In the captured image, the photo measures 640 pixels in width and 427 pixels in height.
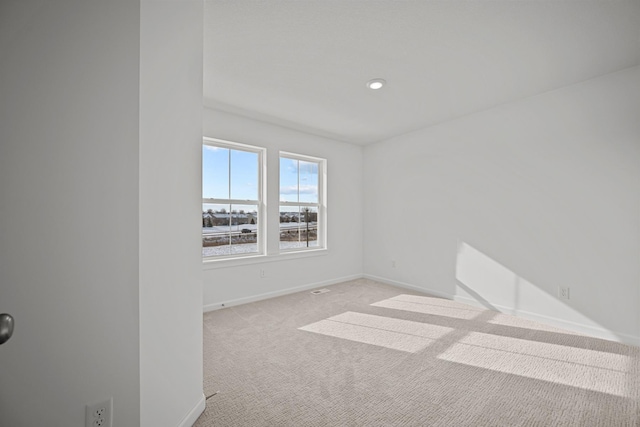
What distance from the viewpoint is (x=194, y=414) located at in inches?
61.6

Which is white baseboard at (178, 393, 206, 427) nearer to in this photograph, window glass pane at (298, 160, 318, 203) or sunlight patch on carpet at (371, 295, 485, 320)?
sunlight patch on carpet at (371, 295, 485, 320)

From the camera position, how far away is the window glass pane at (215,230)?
359cm

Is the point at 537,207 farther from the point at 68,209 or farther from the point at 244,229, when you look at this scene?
the point at 68,209

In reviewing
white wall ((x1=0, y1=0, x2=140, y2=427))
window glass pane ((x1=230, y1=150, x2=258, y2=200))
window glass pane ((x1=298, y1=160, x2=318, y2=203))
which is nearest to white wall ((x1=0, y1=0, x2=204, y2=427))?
white wall ((x1=0, y1=0, x2=140, y2=427))

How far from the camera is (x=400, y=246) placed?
14.9 feet

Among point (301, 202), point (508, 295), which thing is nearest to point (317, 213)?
point (301, 202)

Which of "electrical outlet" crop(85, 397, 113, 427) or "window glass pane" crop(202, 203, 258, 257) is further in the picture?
"window glass pane" crop(202, 203, 258, 257)

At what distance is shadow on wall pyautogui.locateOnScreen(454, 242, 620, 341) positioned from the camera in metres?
2.80

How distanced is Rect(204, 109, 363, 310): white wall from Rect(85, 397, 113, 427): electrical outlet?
7.85 feet

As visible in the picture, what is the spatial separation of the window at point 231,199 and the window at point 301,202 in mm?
443

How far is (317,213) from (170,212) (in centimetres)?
344


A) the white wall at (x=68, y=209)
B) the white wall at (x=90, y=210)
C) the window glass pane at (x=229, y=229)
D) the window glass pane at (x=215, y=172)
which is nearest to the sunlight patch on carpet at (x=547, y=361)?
Result: the white wall at (x=90, y=210)

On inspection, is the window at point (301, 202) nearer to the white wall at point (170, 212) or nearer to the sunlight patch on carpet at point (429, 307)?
the sunlight patch on carpet at point (429, 307)

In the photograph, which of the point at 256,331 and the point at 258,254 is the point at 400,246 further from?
the point at 256,331
